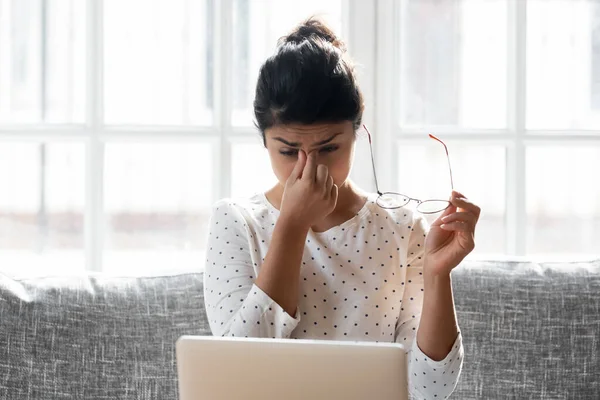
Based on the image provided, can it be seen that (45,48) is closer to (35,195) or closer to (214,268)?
(35,195)

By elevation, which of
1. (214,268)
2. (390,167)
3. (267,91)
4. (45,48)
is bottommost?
(214,268)

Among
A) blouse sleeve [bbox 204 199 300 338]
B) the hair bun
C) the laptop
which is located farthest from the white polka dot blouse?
the laptop

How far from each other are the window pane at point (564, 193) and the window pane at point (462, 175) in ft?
0.29

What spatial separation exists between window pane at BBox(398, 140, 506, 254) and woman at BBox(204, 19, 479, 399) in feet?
1.91

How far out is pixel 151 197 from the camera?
2330 mm

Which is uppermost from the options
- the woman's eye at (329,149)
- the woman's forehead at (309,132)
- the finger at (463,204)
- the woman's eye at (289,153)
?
the woman's forehead at (309,132)

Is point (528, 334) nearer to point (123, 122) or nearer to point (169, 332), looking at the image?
→ point (169, 332)

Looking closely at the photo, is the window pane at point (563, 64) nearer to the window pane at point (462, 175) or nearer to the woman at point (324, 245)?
the window pane at point (462, 175)

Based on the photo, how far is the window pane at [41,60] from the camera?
2.26 metres

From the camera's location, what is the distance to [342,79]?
1.59 m

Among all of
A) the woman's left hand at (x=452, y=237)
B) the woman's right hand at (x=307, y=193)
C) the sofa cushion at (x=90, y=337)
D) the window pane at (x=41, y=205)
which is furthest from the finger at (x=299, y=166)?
the window pane at (x=41, y=205)

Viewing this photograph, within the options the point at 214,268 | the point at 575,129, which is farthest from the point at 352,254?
the point at 575,129

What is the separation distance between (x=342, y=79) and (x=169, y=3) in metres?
0.89

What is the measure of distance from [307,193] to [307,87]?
0.63 ft
